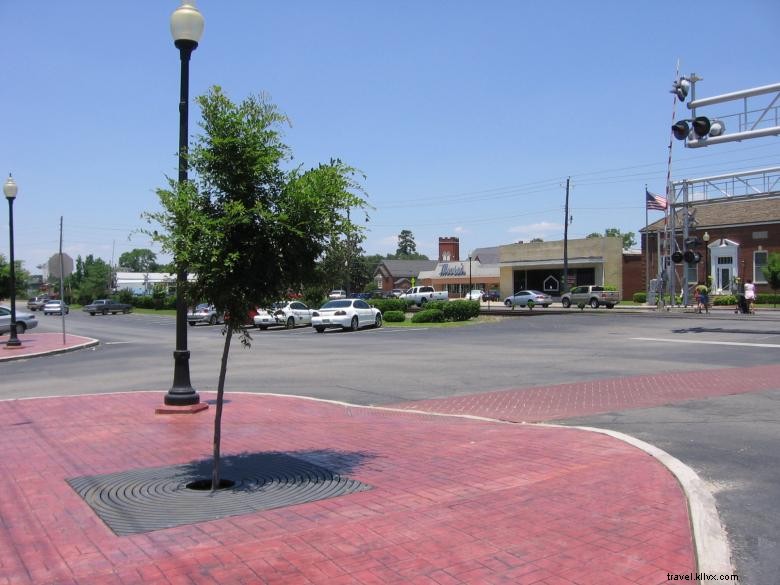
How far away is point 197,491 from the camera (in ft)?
19.6

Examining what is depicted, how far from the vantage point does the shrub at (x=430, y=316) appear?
3478 cm

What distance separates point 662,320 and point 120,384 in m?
25.4

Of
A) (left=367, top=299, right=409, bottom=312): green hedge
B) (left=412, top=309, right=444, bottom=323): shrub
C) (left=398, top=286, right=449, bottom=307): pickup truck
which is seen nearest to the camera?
(left=412, top=309, right=444, bottom=323): shrub

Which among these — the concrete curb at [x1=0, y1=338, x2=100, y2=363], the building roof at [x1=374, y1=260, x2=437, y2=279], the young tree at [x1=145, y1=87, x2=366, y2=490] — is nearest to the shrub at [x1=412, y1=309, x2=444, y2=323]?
the concrete curb at [x1=0, y1=338, x2=100, y2=363]

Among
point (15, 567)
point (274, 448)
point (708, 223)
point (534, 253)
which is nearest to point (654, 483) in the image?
point (274, 448)

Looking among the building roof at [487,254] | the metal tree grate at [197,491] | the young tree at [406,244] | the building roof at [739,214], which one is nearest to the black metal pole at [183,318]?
the metal tree grate at [197,491]

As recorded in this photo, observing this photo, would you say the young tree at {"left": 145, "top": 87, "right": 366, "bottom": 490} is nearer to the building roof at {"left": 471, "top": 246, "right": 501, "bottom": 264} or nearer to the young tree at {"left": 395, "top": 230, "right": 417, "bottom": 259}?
the building roof at {"left": 471, "top": 246, "right": 501, "bottom": 264}

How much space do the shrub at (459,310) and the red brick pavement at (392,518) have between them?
1049 inches

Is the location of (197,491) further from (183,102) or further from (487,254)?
(487,254)

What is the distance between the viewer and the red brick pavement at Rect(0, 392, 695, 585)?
4223 mm

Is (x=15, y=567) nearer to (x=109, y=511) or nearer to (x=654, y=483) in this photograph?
(x=109, y=511)

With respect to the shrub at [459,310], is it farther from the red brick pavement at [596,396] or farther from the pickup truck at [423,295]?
the pickup truck at [423,295]

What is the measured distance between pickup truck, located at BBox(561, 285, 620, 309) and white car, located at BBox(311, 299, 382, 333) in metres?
18.5

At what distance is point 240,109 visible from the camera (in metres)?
5.84
